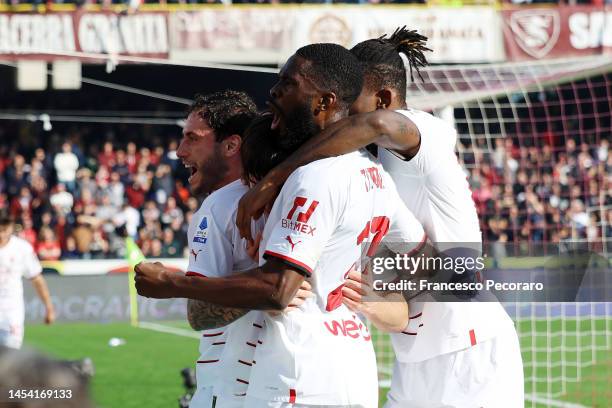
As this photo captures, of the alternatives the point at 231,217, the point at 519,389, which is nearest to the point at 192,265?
the point at 231,217

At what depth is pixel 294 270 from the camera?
9.66ft

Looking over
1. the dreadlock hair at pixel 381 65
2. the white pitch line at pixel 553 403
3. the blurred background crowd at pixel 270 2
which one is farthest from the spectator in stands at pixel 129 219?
the dreadlock hair at pixel 381 65

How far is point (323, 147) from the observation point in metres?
3.08

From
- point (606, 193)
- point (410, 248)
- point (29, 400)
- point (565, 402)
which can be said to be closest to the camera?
point (29, 400)

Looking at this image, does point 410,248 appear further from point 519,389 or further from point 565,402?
point 565,402

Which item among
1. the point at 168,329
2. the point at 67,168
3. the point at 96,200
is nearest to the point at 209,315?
the point at 168,329

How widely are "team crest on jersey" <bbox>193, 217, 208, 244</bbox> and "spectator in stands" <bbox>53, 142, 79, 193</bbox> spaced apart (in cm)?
2164

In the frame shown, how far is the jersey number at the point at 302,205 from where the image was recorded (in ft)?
9.68

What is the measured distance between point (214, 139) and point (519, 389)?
1557 mm

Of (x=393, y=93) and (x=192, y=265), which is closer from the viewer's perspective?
(x=192, y=265)

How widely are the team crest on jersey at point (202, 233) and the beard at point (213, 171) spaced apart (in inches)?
18.0

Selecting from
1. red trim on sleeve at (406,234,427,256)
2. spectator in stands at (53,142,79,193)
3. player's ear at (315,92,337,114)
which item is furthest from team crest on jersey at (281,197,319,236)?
spectator in stands at (53,142,79,193)

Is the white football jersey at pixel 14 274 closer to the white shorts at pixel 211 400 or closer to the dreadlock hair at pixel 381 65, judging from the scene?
the white shorts at pixel 211 400

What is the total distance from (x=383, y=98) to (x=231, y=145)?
63 centimetres
